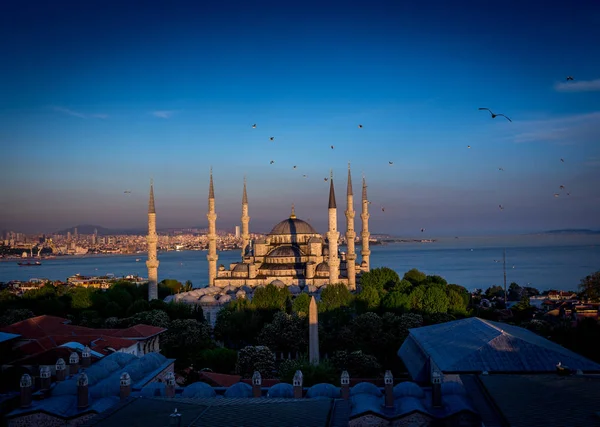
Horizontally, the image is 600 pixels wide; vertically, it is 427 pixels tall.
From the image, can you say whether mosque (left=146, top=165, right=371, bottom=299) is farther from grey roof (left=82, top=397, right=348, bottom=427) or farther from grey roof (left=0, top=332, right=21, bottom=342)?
grey roof (left=82, top=397, right=348, bottom=427)

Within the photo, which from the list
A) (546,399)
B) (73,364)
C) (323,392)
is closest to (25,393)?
(73,364)

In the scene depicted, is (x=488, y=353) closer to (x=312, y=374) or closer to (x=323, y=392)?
(x=323, y=392)

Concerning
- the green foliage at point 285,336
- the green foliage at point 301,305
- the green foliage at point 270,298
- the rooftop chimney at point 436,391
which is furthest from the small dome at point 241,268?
the rooftop chimney at point 436,391

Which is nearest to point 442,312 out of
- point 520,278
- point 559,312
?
point 559,312

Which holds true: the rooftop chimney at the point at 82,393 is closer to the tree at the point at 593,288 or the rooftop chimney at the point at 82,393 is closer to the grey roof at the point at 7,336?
the grey roof at the point at 7,336

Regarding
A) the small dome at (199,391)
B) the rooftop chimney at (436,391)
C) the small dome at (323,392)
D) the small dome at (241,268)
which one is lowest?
the small dome at (323,392)

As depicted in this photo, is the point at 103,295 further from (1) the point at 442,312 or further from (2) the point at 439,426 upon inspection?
(2) the point at 439,426
